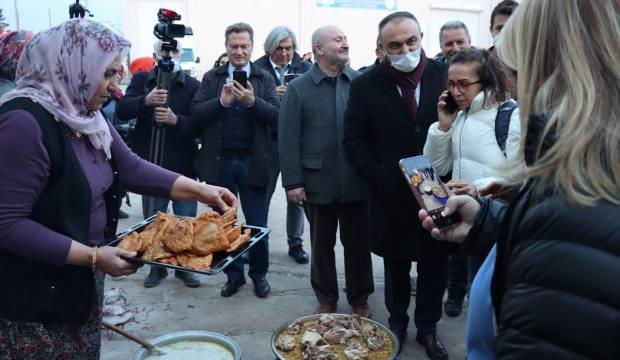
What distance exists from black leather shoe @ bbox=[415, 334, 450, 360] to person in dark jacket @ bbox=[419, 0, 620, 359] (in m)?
2.40

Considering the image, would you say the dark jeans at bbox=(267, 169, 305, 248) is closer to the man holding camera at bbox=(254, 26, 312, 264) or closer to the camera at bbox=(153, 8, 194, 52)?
the man holding camera at bbox=(254, 26, 312, 264)

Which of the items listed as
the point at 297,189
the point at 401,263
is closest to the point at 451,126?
the point at 401,263

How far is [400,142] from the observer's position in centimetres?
328

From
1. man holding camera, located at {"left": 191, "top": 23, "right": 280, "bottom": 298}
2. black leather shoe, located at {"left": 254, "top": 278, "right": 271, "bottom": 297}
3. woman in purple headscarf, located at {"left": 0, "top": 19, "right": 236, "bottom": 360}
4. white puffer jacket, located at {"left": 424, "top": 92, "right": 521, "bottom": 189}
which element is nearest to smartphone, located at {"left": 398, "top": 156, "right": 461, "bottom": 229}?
white puffer jacket, located at {"left": 424, "top": 92, "right": 521, "bottom": 189}

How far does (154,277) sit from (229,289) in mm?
712

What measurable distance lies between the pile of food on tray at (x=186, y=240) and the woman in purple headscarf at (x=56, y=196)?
0.14 meters

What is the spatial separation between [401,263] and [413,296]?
1.00 meters

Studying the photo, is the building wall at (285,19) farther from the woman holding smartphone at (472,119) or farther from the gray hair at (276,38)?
the woman holding smartphone at (472,119)

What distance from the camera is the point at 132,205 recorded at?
283 inches

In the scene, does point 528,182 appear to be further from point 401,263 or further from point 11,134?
point 401,263

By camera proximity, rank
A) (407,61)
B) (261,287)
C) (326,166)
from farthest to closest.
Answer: (261,287) → (326,166) → (407,61)

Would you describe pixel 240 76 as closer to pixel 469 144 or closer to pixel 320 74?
pixel 320 74

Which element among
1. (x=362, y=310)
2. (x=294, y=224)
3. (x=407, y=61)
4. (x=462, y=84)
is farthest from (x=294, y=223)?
(x=462, y=84)

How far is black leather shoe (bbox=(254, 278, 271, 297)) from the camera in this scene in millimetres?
4258
